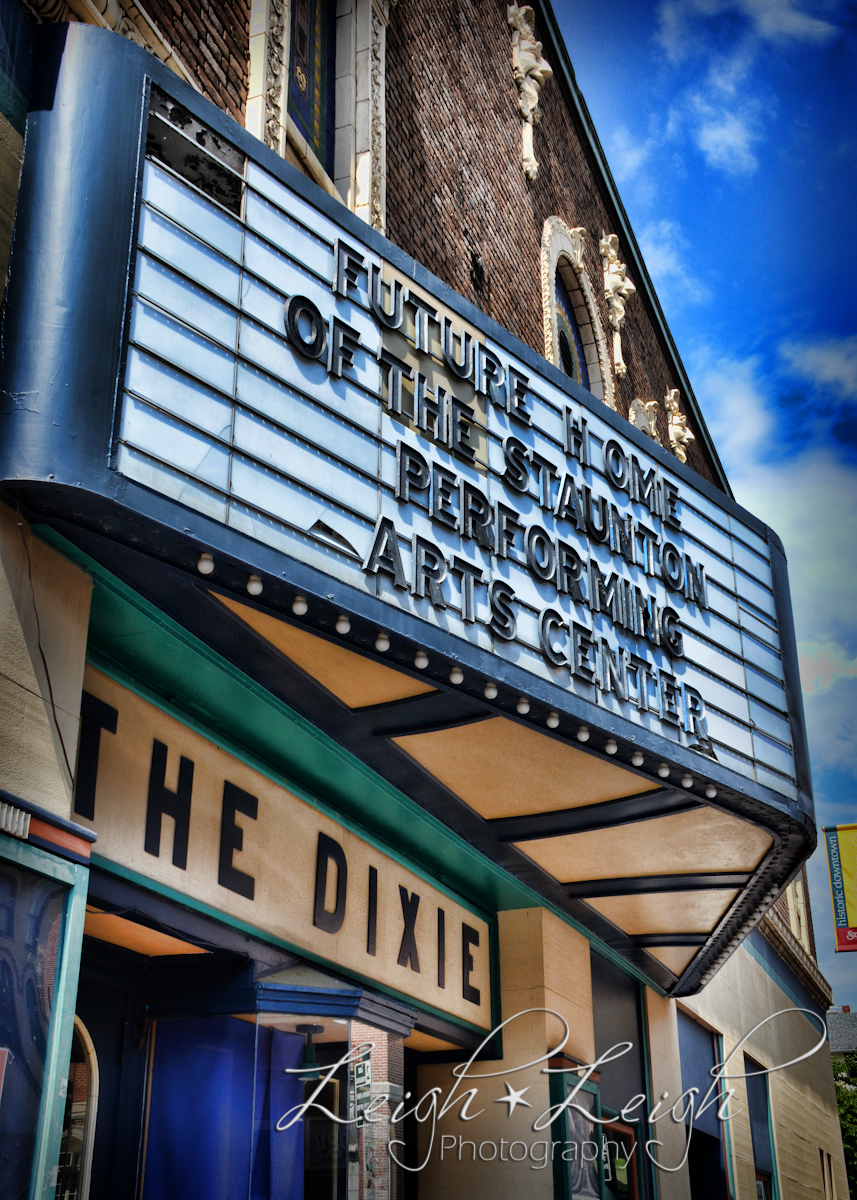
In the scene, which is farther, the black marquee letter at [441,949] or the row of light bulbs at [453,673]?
the black marquee letter at [441,949]

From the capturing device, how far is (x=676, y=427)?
22.6 metres

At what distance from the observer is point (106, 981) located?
7.05 meters

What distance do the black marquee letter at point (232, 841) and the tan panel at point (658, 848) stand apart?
3.13 meters

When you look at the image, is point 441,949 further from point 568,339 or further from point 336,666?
point 568,339

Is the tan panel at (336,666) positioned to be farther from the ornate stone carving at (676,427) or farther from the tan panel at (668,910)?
the ornate stone carving at (676,427)

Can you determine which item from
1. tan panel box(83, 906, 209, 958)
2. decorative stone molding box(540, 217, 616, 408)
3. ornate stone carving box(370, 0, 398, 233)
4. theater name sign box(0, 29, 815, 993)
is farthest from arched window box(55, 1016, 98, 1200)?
decorative stone molding box(540, 217, 616, 408)

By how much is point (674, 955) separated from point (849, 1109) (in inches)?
Result: 1207

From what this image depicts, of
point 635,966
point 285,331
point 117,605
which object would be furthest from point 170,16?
point 635,966

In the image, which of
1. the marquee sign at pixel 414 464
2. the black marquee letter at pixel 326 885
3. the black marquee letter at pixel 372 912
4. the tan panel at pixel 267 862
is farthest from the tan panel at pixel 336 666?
the black marquee letter at pixel 372 912

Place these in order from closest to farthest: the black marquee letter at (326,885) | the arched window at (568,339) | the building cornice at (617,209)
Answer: the black marquee letter at (326,885), the arched window at (568,339), the building cornice at (617,209)

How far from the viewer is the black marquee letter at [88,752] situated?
235 inches

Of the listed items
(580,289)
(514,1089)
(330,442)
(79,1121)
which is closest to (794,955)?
(580,289)

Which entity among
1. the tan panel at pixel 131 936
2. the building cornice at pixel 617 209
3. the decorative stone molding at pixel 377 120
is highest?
the building cornice at pixel 617 209

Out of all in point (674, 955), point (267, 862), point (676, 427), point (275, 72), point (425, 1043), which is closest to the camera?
point (267, 862)
